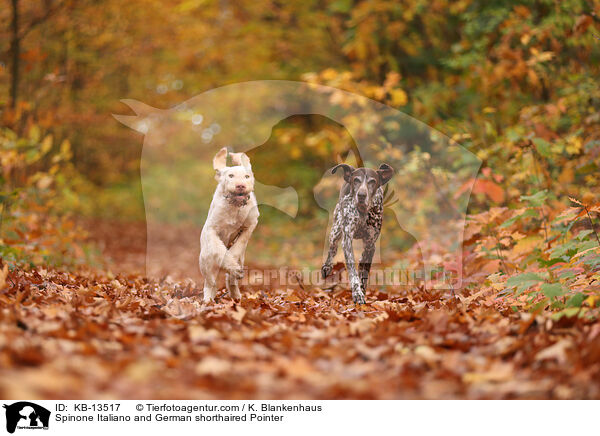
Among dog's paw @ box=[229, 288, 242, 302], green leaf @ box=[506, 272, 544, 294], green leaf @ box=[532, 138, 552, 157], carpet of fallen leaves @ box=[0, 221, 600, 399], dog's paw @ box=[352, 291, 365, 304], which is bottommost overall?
carpet of fallen leaves @ box=[0, 221, 600, 399]

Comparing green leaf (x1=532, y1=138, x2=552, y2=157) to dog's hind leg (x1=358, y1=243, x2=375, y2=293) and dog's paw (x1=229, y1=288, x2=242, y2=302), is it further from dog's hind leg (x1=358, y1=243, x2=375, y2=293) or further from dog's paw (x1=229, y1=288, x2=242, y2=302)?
dog's paw (x1=229, y1=288, x2=242, y2=302)

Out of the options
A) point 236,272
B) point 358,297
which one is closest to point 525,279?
point 358,297

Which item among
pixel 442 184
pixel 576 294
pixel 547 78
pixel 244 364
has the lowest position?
pixel 244 364

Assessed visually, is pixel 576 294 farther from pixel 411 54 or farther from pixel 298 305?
pixel 411 54

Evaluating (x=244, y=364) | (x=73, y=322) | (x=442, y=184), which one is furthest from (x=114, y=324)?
(x=442, y=184)

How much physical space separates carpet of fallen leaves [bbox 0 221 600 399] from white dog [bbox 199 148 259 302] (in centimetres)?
59

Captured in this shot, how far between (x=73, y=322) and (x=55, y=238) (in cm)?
520

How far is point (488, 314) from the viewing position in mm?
4473

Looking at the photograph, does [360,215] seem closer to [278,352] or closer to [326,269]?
[326,269]

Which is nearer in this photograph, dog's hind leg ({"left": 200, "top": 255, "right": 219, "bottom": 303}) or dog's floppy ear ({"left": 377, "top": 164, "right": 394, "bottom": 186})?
dog's hind leg ({"left": 200, "top": 255, "right": 219, "bottom": 303})
